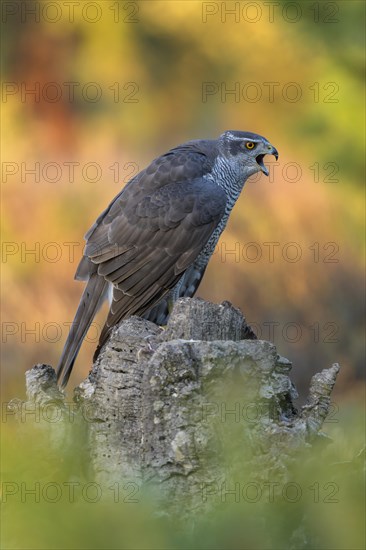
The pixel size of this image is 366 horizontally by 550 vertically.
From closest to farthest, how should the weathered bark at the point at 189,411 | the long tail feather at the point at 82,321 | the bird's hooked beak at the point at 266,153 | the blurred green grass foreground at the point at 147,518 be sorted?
1. the blurred green grass foreground at the point at 147,518
2. the weathered bark at the point at 189,411
3. the long tail feather at the point at 82,321
4. the bird's hooked beak at the point at 266,153

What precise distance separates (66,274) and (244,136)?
1.99 m

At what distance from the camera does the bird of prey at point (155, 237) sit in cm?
475

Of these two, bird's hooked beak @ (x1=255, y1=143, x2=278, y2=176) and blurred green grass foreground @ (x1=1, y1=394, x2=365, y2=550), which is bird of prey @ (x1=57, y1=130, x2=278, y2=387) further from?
blurred green grass foreground @ (x1=1, y1=394, x2=365, y2=550)

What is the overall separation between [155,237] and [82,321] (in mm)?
629

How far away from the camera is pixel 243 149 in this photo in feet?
17.5

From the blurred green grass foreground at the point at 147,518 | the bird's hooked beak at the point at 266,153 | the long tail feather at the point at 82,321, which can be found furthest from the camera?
the bird's hooked beak at the point at 266,153

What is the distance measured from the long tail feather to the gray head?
1.15 metres

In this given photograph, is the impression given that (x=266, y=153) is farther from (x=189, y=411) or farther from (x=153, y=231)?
(x=189, y=411)

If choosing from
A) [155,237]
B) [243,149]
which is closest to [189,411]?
[155,237]

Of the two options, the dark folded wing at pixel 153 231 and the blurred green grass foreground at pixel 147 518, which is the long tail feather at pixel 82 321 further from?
the blurred green grass foreground at pixel 147 518

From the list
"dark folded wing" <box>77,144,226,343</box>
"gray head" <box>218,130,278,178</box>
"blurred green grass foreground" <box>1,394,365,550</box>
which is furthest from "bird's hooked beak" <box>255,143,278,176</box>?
"blurred green grass foreground" <box>1,394,365,550</box>

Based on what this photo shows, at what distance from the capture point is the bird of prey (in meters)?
4.75

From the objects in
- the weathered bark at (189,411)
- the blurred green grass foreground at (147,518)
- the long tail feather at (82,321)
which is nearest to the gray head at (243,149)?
the long tail feather at (82,321)

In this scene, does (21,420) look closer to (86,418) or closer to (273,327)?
(86,418)
